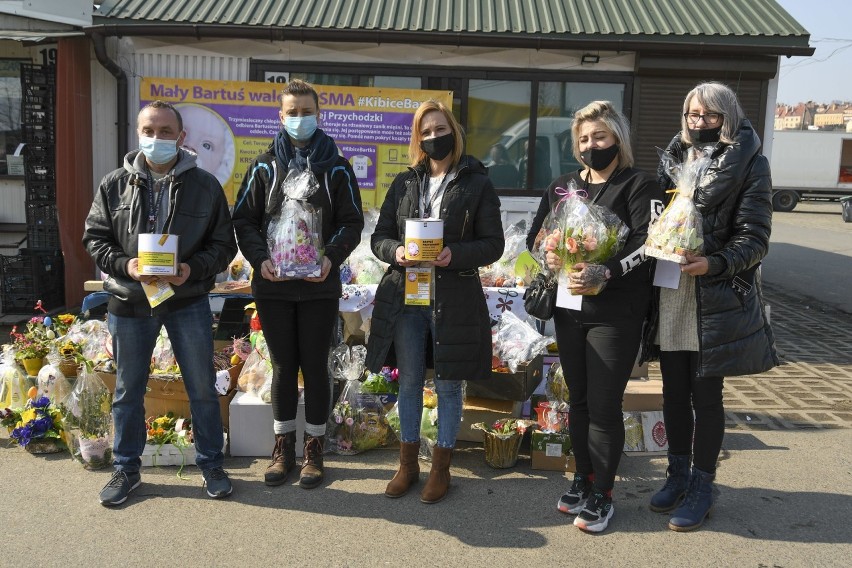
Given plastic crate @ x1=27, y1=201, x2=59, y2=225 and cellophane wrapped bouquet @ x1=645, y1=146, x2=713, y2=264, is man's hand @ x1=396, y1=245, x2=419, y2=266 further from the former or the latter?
plastic crate @ x1=27, y1=201, x2=59, y2=225

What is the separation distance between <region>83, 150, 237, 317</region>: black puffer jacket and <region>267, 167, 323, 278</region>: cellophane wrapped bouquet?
11.9 inches

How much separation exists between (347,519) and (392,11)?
6208 millimetres

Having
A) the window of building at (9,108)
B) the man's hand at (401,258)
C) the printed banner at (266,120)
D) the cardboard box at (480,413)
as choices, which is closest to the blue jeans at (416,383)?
the man's hand at (401,258)

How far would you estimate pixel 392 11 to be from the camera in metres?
8.29

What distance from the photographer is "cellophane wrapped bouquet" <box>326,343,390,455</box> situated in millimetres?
4695

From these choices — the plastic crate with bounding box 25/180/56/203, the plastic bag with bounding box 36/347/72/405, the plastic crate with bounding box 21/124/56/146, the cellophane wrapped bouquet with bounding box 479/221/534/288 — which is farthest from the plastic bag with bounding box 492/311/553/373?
the plastic crate with bounding box 21/124/56/146

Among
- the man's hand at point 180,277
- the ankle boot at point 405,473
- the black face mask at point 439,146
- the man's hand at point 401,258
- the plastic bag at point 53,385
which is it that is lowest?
the ankle boot at point 405,473

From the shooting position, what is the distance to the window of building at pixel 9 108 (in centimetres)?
895

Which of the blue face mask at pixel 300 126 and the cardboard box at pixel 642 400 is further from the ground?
the blue face mask at pixel 300 126

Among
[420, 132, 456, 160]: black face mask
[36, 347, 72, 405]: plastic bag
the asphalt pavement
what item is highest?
[420, 132, 456, 160]: black face mask

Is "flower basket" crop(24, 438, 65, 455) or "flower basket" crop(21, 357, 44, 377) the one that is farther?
"flower basket" crop(21, 357, 44, 377)

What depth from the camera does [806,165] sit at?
30.1 metres

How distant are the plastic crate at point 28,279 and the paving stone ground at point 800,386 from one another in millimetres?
6439

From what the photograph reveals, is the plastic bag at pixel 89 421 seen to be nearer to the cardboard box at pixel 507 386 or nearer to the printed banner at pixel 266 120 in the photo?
the cardboard box at pixel 507 386
